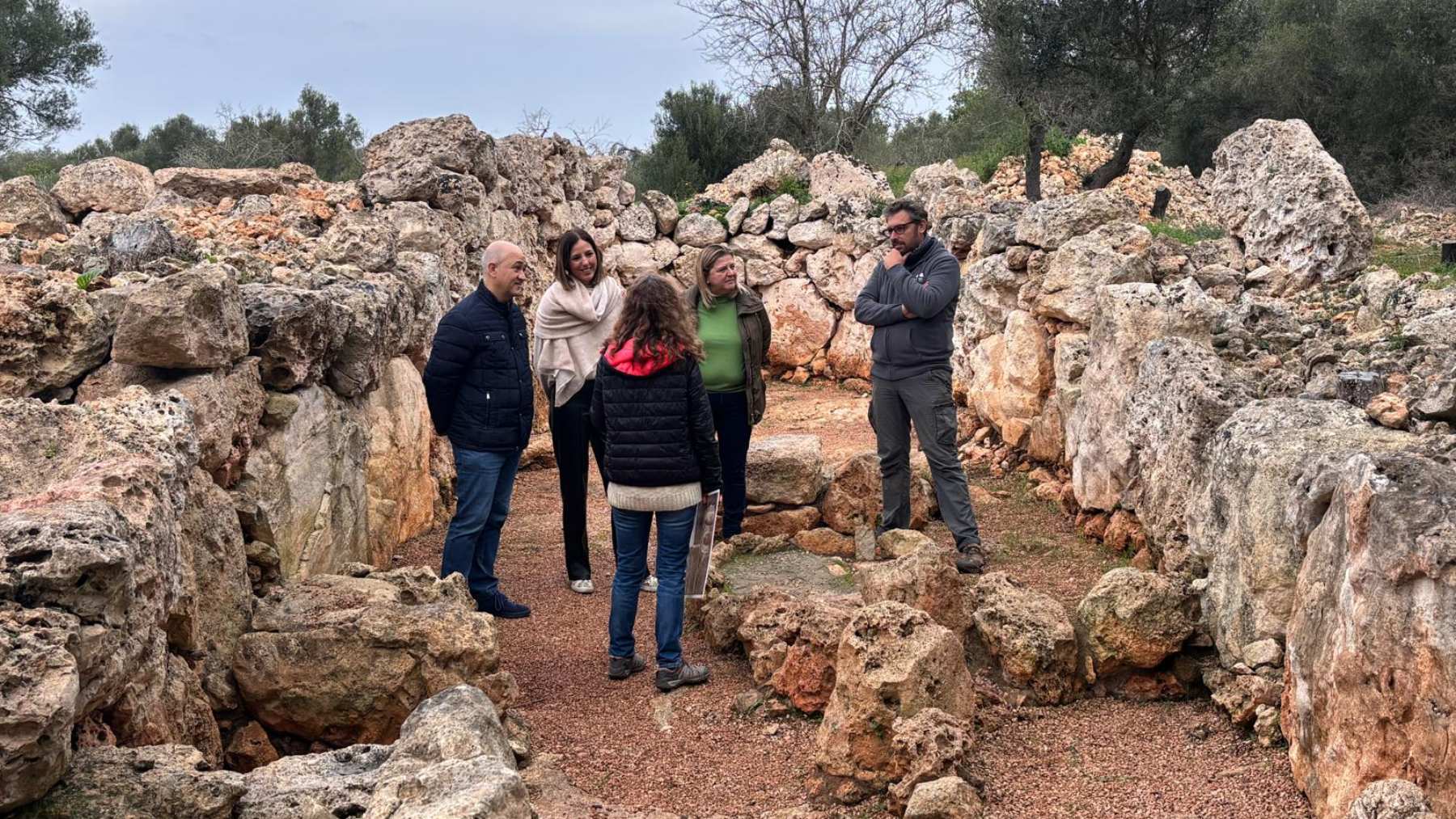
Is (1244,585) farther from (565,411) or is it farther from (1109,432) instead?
(565,411)

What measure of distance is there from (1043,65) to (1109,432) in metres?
10.9

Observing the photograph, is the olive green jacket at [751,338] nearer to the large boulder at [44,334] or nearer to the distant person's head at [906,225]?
the distant person's head at [906,225]

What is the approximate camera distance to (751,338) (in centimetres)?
607

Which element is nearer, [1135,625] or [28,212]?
[1135,625]

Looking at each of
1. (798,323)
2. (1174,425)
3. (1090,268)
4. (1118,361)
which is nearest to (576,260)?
(1174,425)

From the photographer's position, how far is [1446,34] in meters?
18.5

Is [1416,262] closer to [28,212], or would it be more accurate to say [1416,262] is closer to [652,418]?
[652,418]

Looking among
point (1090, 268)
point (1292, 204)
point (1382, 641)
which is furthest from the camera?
point (1090, 268)

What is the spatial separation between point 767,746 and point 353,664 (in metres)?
1.45

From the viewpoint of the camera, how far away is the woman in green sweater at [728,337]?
6.03 m

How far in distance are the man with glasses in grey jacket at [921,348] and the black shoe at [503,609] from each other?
2025mm

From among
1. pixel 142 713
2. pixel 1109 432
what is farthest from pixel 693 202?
pixel 142 713

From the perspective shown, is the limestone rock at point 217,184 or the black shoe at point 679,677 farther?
the limestone rock at point 217,184

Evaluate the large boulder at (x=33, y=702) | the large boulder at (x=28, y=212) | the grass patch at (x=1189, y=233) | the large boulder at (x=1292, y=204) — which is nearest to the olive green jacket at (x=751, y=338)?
the large boulder at (x=1292, y=204)
